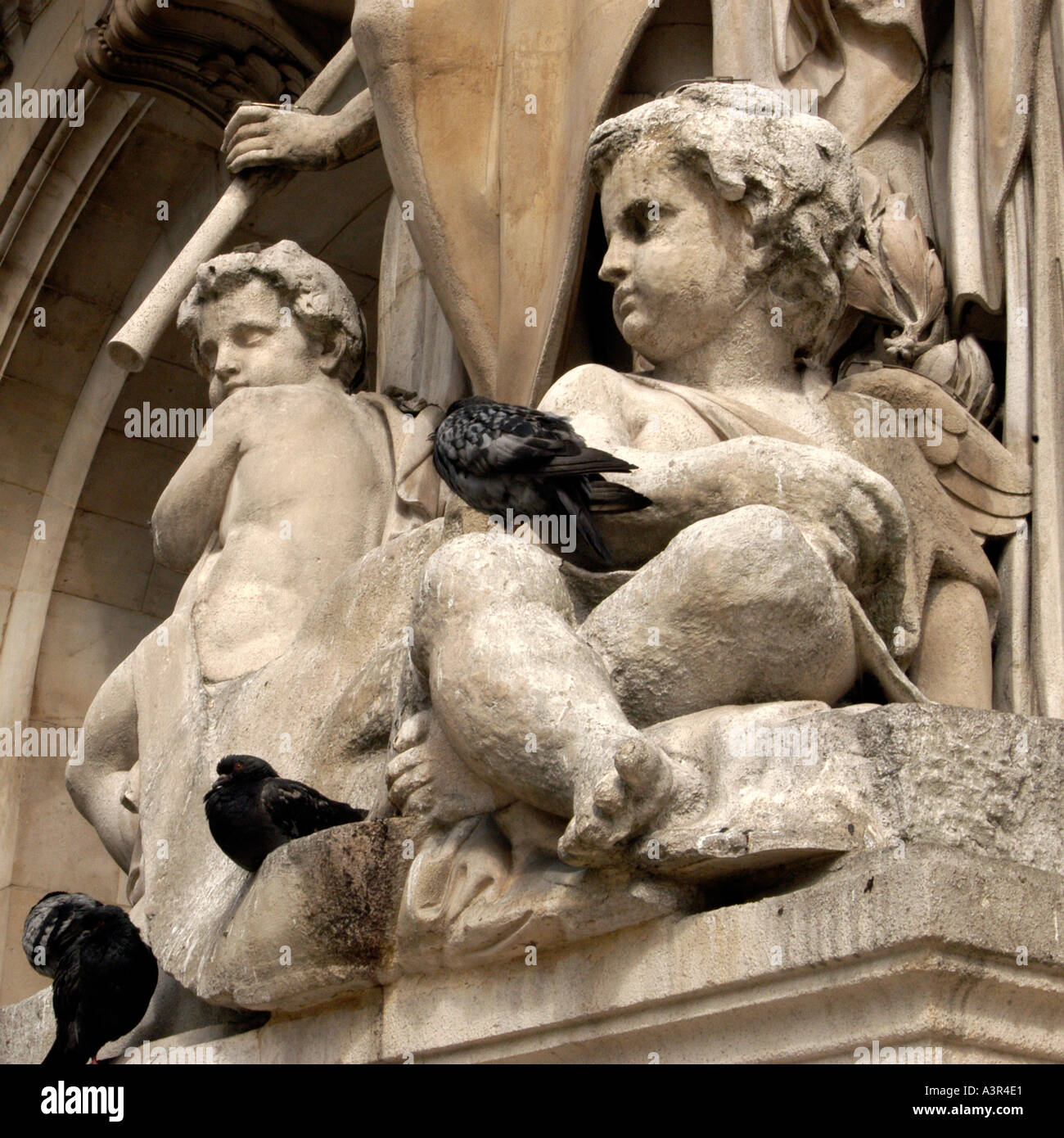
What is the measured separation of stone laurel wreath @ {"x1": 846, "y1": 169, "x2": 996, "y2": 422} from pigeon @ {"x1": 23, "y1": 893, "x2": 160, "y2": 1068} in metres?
2.07

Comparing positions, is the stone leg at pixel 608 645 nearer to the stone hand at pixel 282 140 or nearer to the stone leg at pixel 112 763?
the stone leg at pixel 112 763

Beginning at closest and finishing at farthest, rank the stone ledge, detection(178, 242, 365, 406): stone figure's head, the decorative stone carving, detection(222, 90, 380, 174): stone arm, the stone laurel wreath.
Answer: the stone ledge
the stone laurel wreath
detection(178, 242, 365, 406): stone figure's head
detection(222, 90, 380, 174): stone arm
the decorative stone carving

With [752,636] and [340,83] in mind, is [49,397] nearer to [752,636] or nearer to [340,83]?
[340,83]

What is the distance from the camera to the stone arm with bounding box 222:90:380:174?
5.87m

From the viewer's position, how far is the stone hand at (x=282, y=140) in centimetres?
587

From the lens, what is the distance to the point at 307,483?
492 cm

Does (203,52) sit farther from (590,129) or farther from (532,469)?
(532,469)

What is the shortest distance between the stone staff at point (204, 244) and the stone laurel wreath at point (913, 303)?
1801 millimetres

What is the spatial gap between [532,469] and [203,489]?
6.16 ft

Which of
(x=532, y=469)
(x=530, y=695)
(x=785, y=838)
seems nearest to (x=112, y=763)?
(x=532, y=469)

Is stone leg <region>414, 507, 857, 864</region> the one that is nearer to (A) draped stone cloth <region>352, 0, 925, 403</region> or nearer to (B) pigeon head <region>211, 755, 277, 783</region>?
(B) pigeon head <region>211, 755, 277, 783</region>

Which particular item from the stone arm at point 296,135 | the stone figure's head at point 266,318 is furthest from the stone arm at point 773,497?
the stone arm at point 296,135

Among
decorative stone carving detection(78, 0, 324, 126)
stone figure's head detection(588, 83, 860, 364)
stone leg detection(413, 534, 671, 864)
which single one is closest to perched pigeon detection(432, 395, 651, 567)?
stone leg detection(413, 534, 671, 864)
